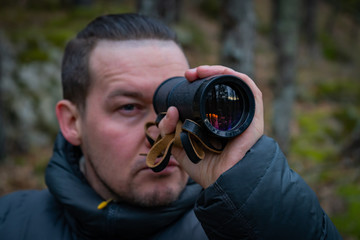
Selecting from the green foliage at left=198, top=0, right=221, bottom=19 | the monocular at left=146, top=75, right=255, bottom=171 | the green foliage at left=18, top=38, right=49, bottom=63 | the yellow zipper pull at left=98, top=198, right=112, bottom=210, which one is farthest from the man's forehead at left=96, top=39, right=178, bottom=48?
the green foliage at left=198, top=0, right=221, bottom=19

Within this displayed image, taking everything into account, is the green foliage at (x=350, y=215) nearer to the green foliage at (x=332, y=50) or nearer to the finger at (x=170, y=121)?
the finger at (x=170, y=121)

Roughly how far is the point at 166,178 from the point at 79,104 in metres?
0.82

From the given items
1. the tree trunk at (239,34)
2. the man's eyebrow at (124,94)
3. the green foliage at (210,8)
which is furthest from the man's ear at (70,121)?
the green foliage at (210,8)

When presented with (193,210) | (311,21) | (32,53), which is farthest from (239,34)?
(311,21)

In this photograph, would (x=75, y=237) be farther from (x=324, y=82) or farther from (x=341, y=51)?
(x=341, y=51)

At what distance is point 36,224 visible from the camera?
6.11 feet

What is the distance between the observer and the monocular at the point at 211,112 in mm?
1223

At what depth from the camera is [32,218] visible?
1.91m

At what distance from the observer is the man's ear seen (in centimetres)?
205

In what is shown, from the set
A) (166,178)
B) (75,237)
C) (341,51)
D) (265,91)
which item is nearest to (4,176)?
(75,237)

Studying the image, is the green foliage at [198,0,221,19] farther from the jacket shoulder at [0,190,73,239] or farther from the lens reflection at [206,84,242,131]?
the lens reflection at [206,84,242,131]

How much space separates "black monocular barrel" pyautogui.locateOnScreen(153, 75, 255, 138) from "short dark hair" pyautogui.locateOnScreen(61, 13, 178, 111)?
86cm

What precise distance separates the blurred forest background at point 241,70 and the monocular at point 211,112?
9.47 ft

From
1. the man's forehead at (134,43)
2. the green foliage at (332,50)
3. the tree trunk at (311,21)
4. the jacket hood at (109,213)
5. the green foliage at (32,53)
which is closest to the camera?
the jacket hood at (109,213)
